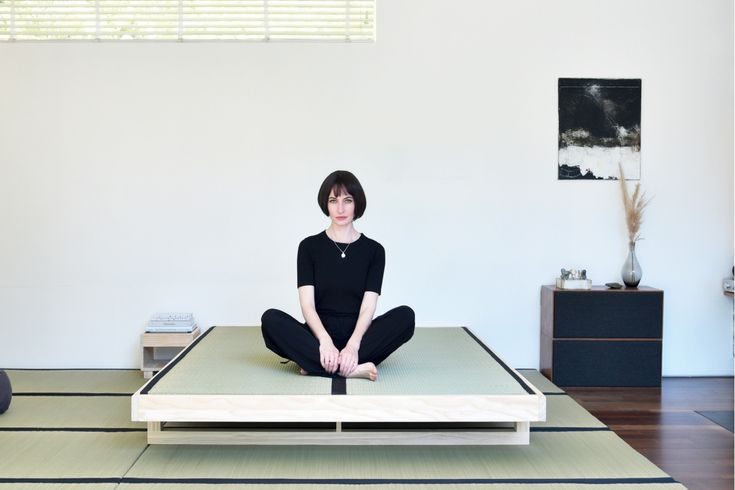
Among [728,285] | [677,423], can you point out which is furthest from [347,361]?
→ [728,285]

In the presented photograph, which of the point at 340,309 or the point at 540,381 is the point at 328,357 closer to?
the point at 340,309

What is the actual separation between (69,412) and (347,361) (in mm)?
1520

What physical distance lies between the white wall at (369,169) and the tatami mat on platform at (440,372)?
0.91 meters

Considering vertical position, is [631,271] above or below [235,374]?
above

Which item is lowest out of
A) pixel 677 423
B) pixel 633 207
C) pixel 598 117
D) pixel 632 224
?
pixel 677 423

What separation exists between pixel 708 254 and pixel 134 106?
3852mm

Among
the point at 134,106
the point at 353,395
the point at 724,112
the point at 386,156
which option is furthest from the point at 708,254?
the point at 134,106

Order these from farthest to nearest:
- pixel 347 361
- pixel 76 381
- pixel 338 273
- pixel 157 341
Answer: pixel 157 341, pixel 76 381, pixel 338 273, pixel 347 361

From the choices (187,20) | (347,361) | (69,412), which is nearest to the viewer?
(347,361)

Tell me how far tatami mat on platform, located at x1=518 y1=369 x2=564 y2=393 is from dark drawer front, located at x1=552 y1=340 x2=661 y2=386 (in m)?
0.09

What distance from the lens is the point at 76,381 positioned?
4.23 meters

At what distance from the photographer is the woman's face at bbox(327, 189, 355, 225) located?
3182 millimetres

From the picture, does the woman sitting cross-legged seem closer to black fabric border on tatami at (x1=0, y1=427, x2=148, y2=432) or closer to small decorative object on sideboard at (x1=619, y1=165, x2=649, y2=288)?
black fabric border on tatami at (x1=0, y1=427, x2=148, y2=432)

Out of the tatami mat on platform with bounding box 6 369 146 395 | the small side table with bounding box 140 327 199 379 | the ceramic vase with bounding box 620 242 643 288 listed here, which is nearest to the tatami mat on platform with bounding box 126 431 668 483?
the tatami mat on platform with bounding box 6 369 146 395
